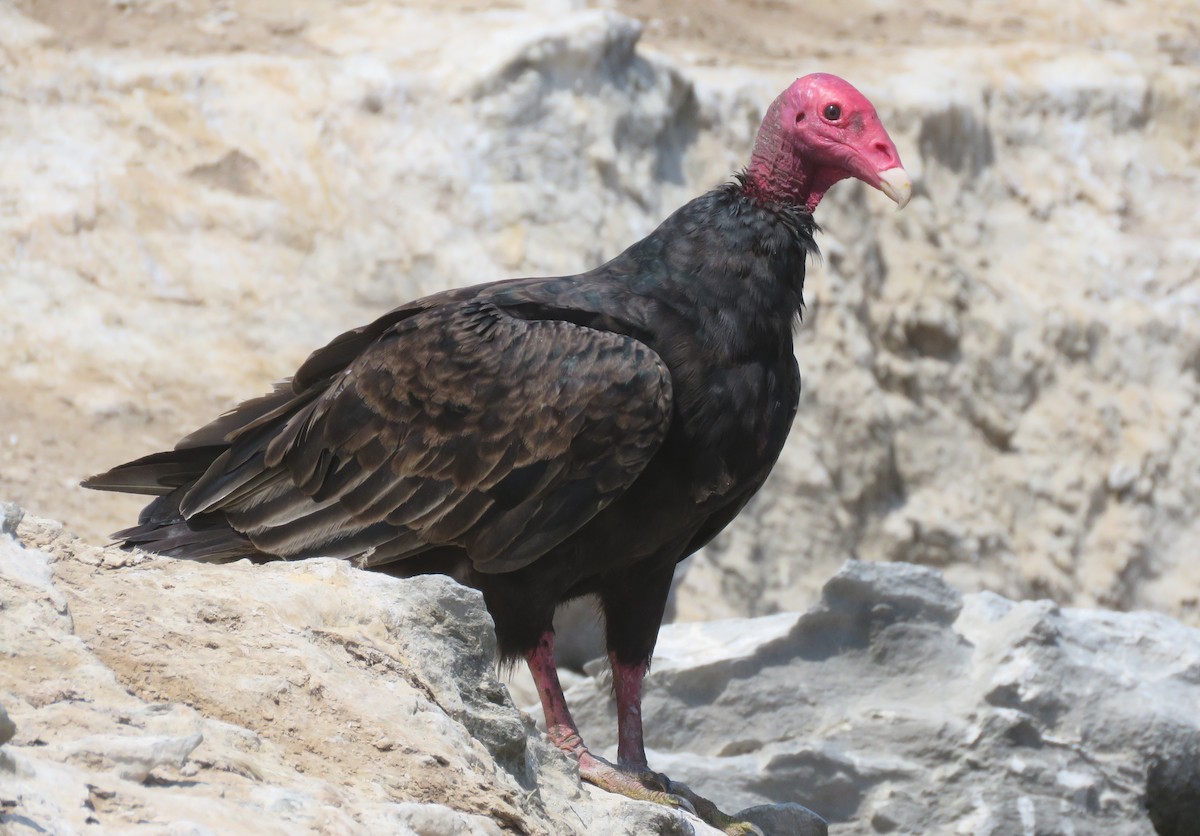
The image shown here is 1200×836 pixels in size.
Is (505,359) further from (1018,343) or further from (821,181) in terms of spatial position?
(1018,343)

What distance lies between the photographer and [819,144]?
4.54 metres

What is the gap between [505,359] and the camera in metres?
4.20

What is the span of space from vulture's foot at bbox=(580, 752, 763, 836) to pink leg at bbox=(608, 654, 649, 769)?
23 cm

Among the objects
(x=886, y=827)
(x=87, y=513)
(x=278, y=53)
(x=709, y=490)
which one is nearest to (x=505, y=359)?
(x=709, y=490)

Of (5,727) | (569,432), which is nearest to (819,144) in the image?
(569,432)

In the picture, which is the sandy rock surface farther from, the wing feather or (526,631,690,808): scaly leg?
(526,631,690,808): scaly leg

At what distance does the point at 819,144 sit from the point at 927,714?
178cm

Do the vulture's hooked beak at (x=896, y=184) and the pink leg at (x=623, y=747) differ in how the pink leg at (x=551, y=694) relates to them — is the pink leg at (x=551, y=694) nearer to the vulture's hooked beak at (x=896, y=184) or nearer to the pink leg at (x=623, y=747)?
the pink leg at (x=623, y=747)

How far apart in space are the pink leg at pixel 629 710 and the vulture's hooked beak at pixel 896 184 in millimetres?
1415

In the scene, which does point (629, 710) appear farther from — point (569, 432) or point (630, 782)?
point (569, 432)

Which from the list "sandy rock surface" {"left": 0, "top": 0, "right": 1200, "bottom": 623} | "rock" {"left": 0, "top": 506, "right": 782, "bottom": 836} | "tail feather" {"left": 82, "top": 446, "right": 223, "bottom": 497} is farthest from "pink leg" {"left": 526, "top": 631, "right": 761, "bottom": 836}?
"sandy rock surface" {"left": 0, "top": 0, "right": 1200, "bottom": 623}

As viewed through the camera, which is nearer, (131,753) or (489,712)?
(131,753)

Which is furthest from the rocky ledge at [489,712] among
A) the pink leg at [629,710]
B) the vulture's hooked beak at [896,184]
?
the vulture's hooked beak at [896,184]

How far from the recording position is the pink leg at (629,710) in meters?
4.34
